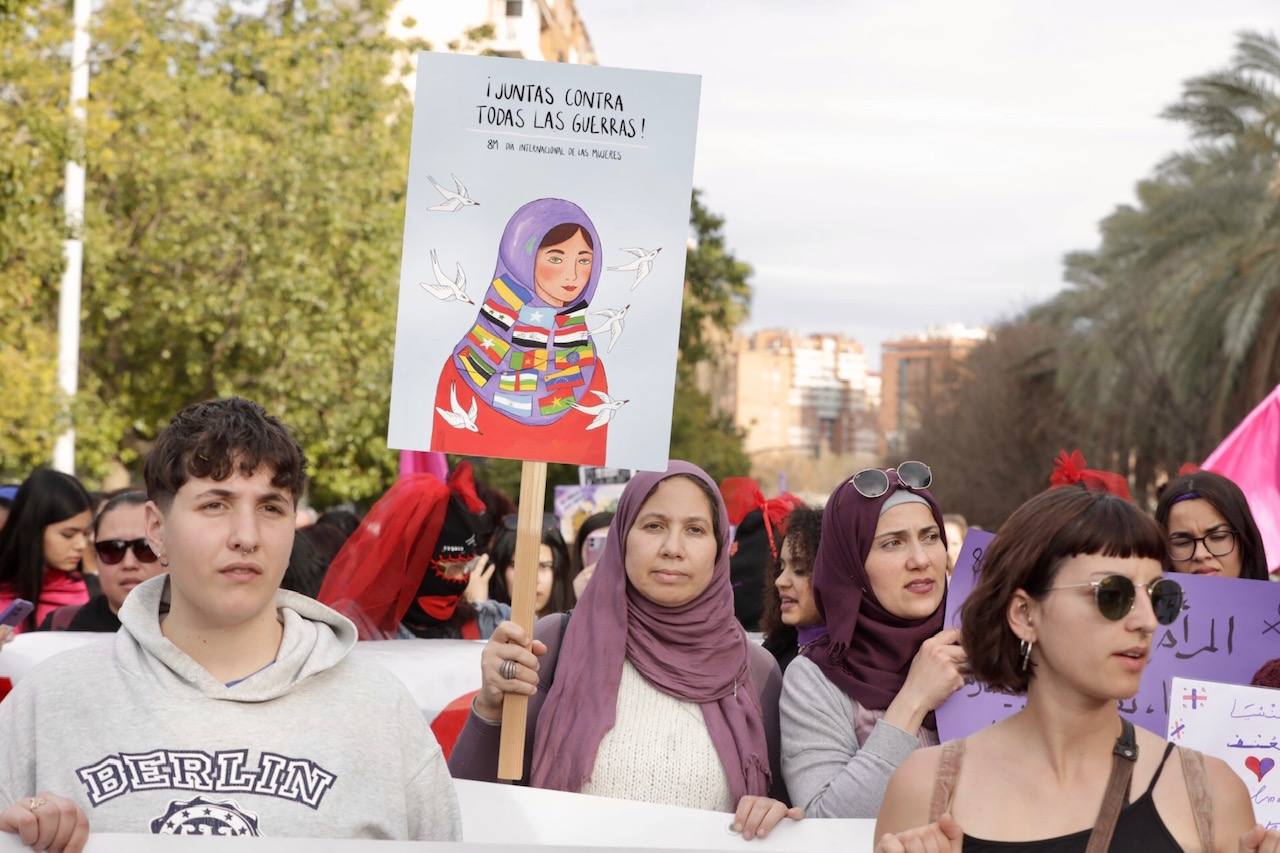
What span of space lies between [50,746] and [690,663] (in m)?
1.69

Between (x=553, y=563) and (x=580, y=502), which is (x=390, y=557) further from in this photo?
(x=580, y=502)

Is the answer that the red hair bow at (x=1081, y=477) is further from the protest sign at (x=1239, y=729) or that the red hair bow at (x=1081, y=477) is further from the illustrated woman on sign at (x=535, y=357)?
the illustrated woman on sign at (x=535, y=357)

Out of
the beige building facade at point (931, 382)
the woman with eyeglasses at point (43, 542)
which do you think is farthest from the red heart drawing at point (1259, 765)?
the beige building facade at point (931, 382)

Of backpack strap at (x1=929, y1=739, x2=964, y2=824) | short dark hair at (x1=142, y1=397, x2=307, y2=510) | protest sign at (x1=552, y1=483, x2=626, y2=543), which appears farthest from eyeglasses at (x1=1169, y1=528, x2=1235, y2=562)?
protest sign at (x1=552, y1=483, x2=626, y2=543)

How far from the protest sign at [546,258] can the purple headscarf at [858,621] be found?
0.57m

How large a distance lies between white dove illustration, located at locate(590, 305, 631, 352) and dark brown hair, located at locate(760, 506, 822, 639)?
1093 millimetres

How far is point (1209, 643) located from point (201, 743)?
7.63 feet

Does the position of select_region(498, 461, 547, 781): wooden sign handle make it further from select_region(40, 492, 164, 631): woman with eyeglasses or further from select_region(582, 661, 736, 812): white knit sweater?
select_region(40, 492, 164, 631): woman with eyeglasses

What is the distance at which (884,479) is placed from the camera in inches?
167

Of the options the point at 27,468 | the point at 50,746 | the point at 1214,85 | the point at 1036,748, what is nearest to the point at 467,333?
the point at 50,746

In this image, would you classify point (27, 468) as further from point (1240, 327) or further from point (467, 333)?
point (467, 333)

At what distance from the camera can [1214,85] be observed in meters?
22.0

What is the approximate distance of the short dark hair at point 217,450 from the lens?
292 cm

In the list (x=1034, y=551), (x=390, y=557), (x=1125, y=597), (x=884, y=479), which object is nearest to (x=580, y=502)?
(x=390, y=557)
